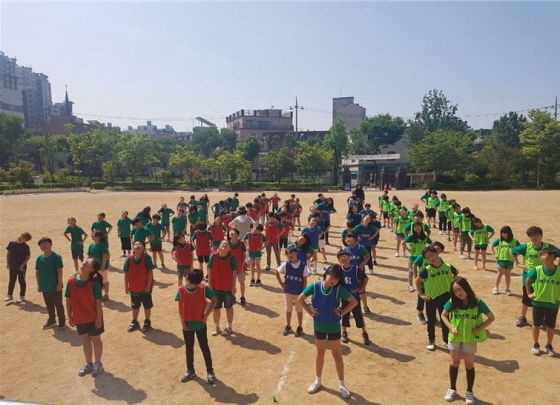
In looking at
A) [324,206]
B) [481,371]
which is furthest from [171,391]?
[324,206]

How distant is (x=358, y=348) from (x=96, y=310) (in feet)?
15.3

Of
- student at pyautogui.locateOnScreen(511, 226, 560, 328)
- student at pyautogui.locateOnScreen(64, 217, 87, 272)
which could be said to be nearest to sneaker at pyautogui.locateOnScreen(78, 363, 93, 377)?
student at pyautogui.locateOnScreen(64, 217, 87, 272)

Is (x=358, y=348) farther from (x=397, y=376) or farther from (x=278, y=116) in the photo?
(x=278, y=116)

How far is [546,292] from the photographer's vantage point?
6410 millimetres

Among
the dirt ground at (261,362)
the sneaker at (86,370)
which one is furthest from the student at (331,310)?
the sneaker at (86,370)

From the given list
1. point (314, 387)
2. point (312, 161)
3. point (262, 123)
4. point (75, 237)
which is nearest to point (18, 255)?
point (75, 237)

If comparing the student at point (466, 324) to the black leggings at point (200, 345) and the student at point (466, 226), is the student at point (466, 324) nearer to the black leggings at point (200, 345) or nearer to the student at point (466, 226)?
the black leggings at point (200, 345)

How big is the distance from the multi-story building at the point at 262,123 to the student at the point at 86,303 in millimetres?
112693

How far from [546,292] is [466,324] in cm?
232

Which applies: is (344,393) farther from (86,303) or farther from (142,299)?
(142,299)

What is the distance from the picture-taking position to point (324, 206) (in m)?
16.0

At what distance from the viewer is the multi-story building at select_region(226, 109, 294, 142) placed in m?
118

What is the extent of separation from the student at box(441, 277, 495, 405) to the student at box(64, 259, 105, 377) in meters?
5.44

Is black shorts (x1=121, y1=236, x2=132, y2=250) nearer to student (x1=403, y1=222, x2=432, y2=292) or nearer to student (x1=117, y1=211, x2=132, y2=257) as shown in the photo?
student (x1=117, y1=211, x2=132, y2=257)
